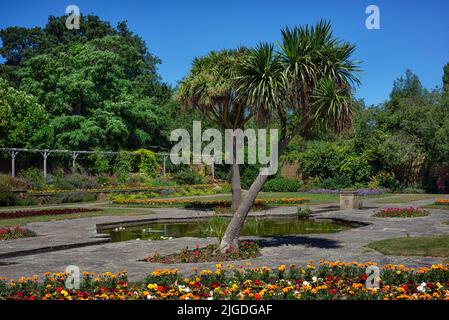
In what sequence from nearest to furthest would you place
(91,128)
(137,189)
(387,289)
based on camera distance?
(387,289)
(137,189)
(91,128)

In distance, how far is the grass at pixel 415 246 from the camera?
948 centimetres

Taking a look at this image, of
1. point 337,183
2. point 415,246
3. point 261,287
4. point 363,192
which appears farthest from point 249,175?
point 261,287

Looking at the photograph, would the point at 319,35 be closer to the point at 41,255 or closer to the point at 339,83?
the point at 339,83

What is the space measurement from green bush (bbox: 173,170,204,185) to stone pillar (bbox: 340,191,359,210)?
14.9 meters

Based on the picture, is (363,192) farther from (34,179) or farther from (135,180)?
(34,179)

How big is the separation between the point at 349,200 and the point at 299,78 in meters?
11.9

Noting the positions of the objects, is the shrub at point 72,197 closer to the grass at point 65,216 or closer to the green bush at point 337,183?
the grass at point 65,216

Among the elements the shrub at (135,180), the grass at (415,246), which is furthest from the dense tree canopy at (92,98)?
the grass at (415,246)

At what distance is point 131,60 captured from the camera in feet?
153

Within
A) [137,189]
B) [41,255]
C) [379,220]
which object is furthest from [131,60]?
[41,255]

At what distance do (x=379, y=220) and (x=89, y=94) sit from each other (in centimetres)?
2686

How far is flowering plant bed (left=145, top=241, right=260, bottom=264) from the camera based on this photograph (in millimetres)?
9180

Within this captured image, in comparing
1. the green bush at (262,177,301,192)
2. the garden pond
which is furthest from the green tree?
the garden pond

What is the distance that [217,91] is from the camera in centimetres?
1777
